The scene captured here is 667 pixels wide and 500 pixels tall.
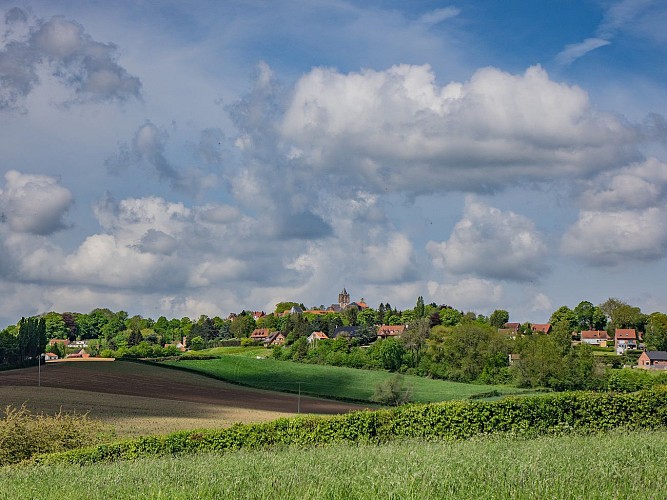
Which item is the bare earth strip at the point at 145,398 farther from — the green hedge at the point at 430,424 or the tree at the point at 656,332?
the tree at the point at 656,332

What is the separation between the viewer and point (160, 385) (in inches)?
3172

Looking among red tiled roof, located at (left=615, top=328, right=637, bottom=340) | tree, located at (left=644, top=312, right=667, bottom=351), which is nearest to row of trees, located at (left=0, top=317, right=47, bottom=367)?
tree, located at (left=644, top=312, right=667, bottom=351)

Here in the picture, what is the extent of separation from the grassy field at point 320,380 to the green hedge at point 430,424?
52.3 m

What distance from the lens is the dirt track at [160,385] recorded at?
69250 millimetres

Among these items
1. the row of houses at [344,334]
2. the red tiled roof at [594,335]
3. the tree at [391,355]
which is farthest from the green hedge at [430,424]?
the red tiled roof at [594,335]

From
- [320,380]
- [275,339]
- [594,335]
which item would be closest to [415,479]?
[320,380]

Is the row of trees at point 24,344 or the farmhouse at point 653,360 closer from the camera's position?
the row of trees at point 24,344

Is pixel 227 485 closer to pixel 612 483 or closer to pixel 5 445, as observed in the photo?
pixel 612 483

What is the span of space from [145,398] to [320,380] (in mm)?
36868

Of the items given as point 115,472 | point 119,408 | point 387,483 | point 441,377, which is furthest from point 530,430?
point 441,377

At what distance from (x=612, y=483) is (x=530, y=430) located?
17224mm

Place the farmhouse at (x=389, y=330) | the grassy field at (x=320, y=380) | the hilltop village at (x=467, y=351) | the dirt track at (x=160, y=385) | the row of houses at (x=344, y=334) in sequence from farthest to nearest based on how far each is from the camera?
the farmhouse at (x=389, y=330)
the row of houses at (x=344, y=334)
the hilltop village at (x=467, y=351)
the grassy field at (x=320, y=380)
the dirt track at (x=160, y=385)

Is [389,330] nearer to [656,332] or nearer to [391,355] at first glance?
[656,332]

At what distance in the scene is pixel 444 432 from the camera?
26.0 metres
